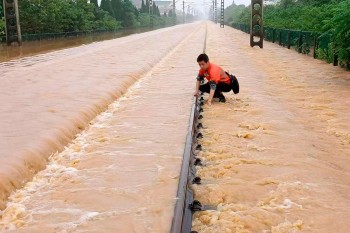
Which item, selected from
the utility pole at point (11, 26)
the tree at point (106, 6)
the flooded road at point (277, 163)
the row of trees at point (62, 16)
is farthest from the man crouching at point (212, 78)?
the tree at point (106, 6)

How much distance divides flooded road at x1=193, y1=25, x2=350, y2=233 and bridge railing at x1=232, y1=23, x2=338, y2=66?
19.3ft

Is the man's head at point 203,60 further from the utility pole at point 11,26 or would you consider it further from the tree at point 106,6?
the tree at point 106,6

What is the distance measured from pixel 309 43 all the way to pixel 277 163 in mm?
16148

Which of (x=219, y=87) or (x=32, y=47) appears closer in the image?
(x=219, y=87)

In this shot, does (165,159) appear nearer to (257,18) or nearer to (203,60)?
(203,60)

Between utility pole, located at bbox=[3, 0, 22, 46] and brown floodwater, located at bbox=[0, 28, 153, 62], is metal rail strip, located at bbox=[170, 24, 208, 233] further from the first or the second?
utility pole, located at bbox=[3, 0, 22, 46]

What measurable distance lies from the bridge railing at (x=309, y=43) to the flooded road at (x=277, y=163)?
5.87 metres

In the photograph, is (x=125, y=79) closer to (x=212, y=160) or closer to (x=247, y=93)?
(x=247, y=93)

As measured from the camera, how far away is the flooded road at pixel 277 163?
4199mm

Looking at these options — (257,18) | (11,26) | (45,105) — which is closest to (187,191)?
(45,105)

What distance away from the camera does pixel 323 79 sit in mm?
12891

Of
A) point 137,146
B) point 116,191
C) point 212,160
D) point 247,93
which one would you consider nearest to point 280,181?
point 212,160

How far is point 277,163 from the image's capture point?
5.67m

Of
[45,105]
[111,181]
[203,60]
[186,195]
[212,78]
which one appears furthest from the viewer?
[45,105]
